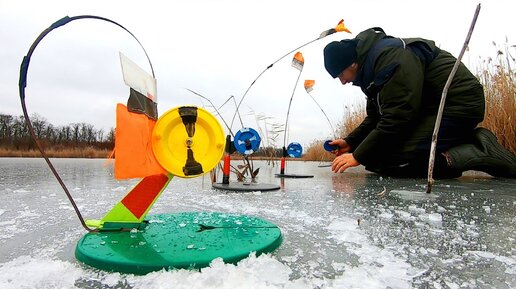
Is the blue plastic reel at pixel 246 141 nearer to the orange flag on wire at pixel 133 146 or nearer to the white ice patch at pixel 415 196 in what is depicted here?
the white ice patch at pixel 415 196

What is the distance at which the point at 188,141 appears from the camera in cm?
87

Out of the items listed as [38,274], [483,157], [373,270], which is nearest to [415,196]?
[373,270]

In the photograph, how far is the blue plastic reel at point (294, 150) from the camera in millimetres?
3287

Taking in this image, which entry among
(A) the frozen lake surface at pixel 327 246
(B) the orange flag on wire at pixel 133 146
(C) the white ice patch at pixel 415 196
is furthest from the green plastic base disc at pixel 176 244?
(C) the white ice patch at pixel 415 196

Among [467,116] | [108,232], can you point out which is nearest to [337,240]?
[108,232]

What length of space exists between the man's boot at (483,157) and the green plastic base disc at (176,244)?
2059mm

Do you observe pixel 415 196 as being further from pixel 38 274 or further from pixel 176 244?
pixel 38 274

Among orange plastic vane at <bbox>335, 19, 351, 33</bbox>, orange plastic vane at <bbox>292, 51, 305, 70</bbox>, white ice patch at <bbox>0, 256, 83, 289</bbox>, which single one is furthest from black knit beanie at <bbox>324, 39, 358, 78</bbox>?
white ice patch at <bbox>0, 256, 83, 289</bbox>

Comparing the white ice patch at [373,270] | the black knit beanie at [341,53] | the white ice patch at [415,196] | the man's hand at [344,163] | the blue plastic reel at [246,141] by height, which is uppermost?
the black knit beanie at [341,53]

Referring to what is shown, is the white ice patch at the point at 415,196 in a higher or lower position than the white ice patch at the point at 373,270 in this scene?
higher

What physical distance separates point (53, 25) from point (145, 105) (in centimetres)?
28

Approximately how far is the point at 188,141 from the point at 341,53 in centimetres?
185

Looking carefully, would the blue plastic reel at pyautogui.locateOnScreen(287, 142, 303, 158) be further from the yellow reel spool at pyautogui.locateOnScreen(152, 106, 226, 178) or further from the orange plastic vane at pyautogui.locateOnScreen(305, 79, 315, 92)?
the yellow reel spool at pyautogui.locateOnScreen(152, 106, 226, 178)

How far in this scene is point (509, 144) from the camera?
3400mm
